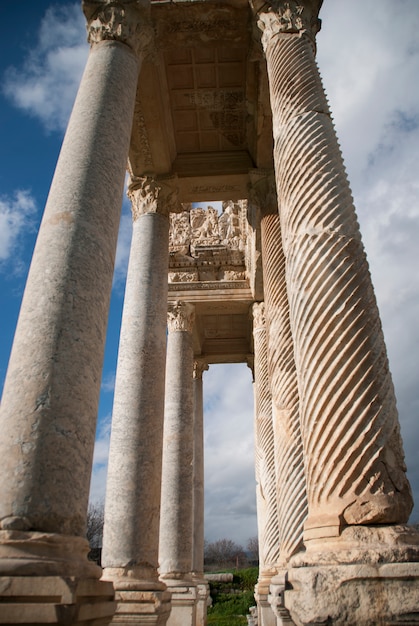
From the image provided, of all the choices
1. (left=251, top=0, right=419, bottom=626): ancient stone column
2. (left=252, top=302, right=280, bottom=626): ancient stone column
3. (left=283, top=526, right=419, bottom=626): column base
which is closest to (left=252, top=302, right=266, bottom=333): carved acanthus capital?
(left=252, top=302, right=280, bottom=626): ancient stone column

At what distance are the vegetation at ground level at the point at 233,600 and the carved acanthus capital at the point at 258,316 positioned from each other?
1616cm

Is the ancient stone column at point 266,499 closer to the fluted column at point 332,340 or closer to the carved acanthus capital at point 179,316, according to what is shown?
the carved acanthus capital at point 179,316

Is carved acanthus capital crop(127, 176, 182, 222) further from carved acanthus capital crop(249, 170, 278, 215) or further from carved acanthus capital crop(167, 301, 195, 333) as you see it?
carved acanthus capital crop(167, 301, 195, 333)

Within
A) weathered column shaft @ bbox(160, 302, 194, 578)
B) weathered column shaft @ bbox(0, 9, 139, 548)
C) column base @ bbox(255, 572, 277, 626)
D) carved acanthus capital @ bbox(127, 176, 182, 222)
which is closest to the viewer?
weathered column shaft @ bbox(0, 9, 139, 548)

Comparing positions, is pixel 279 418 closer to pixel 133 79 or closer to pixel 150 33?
pixel 133 79

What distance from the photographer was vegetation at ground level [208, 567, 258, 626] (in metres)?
27.7

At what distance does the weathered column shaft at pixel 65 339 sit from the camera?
5.33m

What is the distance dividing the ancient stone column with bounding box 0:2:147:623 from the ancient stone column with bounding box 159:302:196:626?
12779mm

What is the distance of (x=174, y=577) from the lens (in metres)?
16.9

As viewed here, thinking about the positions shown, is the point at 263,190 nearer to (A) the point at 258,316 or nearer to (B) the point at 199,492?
(A) the point at 258,316

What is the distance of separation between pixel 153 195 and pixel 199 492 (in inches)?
664

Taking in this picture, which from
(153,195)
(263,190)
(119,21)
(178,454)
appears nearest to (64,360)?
(119,21)

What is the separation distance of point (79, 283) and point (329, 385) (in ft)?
12.3

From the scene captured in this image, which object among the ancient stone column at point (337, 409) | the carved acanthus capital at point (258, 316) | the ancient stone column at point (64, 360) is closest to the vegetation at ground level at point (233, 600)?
the carved acanthus capital at point (258, 316)
